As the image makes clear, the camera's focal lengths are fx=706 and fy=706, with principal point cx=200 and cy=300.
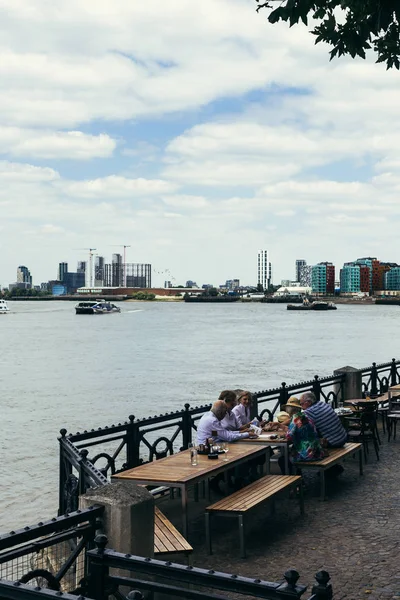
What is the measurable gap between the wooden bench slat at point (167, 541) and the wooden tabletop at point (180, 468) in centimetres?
58

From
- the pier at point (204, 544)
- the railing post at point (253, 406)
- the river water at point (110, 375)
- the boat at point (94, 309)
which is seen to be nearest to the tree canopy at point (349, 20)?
the pier at point (204, 544)

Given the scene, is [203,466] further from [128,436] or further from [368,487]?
[368,487]

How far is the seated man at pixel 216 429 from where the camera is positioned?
10375 mm

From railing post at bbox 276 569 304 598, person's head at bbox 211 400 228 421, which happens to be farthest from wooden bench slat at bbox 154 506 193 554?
railing post at bbox 276 569 304 598

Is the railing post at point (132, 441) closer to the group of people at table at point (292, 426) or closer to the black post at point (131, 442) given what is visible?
the black post at point (131, 442)

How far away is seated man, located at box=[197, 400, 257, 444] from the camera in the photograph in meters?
10.4

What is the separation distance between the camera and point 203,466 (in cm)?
896

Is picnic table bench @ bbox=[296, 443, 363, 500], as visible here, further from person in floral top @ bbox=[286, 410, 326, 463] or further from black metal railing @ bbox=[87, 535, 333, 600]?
black metal railing @ bbox=[87, 535, 333, 600]

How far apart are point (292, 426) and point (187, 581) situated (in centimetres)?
697

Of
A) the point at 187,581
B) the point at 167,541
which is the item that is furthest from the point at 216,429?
the point at 187,581

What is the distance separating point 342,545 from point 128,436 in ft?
11.1

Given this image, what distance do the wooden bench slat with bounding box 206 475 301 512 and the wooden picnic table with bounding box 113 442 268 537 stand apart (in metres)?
0.36

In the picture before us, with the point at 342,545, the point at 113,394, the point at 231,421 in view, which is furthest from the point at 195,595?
the point at 113,394

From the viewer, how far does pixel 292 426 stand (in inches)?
413
